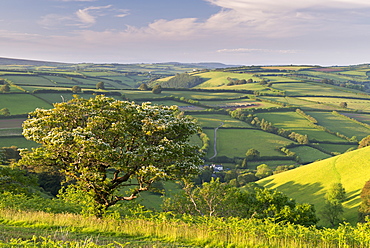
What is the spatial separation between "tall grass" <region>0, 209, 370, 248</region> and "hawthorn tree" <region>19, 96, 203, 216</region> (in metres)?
3.88

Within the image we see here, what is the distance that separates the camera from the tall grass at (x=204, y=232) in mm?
16719

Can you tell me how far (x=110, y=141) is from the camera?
25109 mm

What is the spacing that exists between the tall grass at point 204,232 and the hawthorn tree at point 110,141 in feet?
12.7

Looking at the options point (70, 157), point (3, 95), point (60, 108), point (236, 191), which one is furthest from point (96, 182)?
point (3, 95)

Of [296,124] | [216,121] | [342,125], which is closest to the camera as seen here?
[216,121]

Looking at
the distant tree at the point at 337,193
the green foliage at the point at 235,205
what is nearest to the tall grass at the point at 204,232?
the green foliage at the point at 235,205

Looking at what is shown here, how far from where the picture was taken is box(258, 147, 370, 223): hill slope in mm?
70500

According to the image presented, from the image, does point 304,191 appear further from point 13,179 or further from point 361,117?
point 361,117

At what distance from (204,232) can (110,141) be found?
11322 mm

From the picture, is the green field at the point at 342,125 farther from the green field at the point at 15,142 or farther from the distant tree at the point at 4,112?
the distant tree at the point at 4,112

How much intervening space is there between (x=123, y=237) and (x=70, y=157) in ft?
31.3

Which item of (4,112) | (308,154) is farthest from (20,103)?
(308,154)

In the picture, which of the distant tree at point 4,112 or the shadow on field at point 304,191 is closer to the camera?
the shadow on field at point 304,191

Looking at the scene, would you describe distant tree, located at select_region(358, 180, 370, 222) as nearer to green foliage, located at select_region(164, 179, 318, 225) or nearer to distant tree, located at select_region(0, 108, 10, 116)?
green foliage, located at select_region(164, 179, 318, 225)
